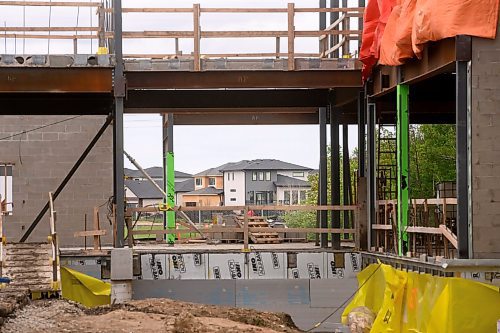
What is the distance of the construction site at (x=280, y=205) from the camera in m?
17.5

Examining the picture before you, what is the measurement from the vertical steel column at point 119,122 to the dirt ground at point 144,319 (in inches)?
97.7

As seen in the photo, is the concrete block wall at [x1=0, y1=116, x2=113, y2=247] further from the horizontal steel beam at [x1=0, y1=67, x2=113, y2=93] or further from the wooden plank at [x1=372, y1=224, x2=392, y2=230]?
the wooden plank at [x1=372, y1=224, x2=392, y2=230]

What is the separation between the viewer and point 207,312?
20750 mm

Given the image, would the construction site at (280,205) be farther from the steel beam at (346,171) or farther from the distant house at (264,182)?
the distant house at (264,182)

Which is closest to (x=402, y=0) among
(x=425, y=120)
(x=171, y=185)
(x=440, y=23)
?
(x=440, y=23)

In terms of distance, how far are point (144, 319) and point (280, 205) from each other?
294 inches

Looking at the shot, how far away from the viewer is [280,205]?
2606cm

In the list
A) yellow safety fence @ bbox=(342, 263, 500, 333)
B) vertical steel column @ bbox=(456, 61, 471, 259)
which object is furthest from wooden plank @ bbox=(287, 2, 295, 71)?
vertical steel column @ bbox=(456, 61, 471, 259)

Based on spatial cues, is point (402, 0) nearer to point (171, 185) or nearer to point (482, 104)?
point (482, 104)

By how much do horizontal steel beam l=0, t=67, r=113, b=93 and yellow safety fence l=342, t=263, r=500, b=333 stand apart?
7.44m

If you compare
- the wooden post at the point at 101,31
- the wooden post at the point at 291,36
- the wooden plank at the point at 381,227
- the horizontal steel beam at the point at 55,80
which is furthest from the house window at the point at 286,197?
the horizontal steel beam at the point at 55,80

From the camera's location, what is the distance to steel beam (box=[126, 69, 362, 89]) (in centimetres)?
2403

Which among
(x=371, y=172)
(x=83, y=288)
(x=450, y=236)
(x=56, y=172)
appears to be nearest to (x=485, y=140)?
(x=450, y=236)

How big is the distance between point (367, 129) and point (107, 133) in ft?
35.4
